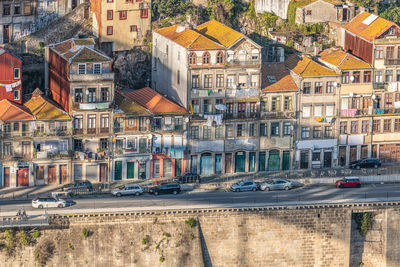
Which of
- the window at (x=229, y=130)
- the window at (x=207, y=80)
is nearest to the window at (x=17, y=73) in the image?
the window at (x=207, y=80)

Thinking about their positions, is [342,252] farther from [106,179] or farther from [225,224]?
[106,179]

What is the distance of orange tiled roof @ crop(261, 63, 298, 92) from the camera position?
154m

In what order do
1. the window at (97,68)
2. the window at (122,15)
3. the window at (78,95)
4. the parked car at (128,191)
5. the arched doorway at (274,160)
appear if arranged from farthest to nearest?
1. the window at (122,15)
2. the arched doorway at (274,160)
3. the window at (97,68)
4. the window at (78,95)
5. the parked car at (128,191)

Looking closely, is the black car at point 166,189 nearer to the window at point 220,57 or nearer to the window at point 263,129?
the window at point 263,129

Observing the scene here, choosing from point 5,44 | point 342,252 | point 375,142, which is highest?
point 5,44

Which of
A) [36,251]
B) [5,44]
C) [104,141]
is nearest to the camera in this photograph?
[36,251]

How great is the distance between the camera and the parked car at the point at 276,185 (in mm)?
146875

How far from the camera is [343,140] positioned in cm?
15688

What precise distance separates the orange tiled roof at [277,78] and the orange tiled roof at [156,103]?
10.3 meters

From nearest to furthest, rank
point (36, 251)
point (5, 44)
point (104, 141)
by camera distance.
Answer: point (36, 251) → point (104, 141) → point (5, 44)

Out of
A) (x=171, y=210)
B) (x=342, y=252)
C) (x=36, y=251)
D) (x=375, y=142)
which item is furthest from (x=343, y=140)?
(x=36, y=251)

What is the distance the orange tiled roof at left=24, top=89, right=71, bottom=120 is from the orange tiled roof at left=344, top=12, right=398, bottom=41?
1428 inches

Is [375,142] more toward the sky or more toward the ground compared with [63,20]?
more toward the ground

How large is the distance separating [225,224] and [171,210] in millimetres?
5948
